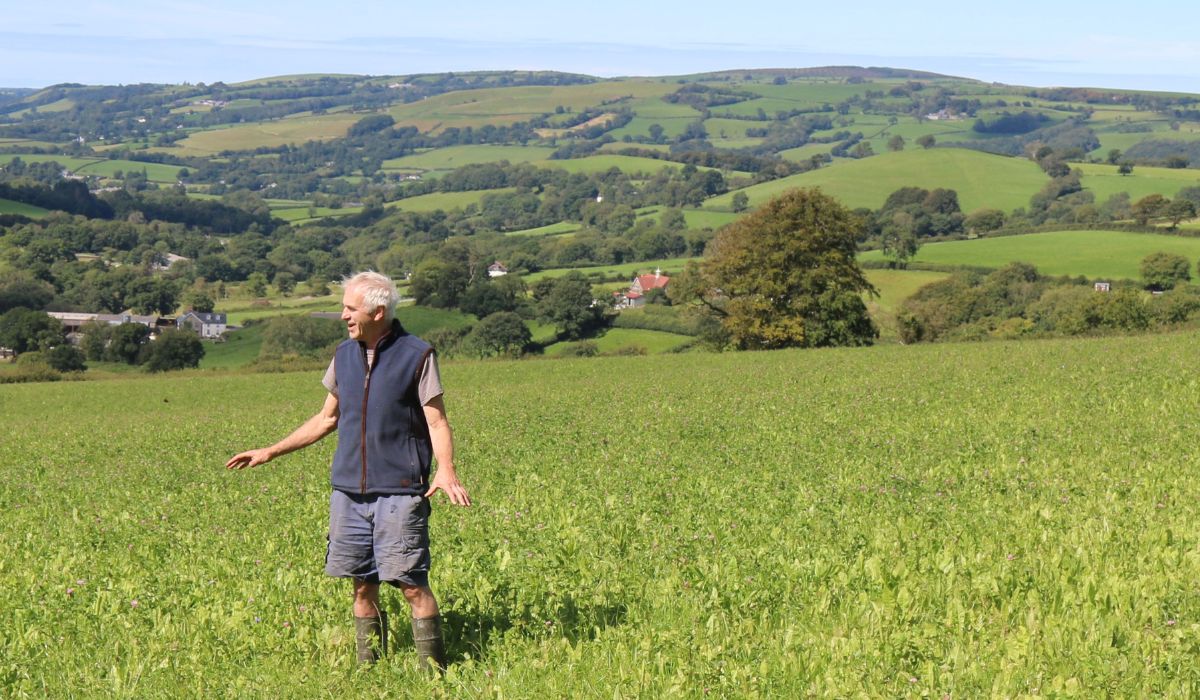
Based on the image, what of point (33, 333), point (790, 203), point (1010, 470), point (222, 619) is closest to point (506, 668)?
point (222, 619)

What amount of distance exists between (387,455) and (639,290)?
9889cm

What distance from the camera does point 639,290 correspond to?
4151 inches

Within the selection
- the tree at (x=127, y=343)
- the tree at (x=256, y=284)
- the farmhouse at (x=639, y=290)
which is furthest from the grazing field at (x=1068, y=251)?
the tree at (x=256, y=284)

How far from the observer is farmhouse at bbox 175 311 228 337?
110m

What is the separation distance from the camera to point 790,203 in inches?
2350

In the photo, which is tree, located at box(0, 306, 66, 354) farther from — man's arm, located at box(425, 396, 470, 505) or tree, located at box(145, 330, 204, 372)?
man's arm, located at box(425, 396, 470, 505)

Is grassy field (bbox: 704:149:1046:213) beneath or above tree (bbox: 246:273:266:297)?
above

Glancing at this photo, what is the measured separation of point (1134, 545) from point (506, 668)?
5701 mm

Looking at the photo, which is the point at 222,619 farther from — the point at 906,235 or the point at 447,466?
the point at 906,235

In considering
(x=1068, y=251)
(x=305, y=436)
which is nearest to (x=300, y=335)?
(x=1068, y=251)

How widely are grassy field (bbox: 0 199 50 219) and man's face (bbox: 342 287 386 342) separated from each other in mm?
208652

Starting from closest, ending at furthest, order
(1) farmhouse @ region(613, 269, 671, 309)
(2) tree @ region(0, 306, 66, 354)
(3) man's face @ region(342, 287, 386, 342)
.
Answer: (3) man's face @ region(342, 287, 386, 342) < (2) tree @ region(0, 306, 66, 354) < (1) farmhouse @ region(613, 269, 671, 309)

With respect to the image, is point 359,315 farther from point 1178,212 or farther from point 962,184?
point 962,184

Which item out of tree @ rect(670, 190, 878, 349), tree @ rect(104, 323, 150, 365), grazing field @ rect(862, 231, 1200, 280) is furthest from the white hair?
grazing field @ rect(862, 231, 1200, 280)
